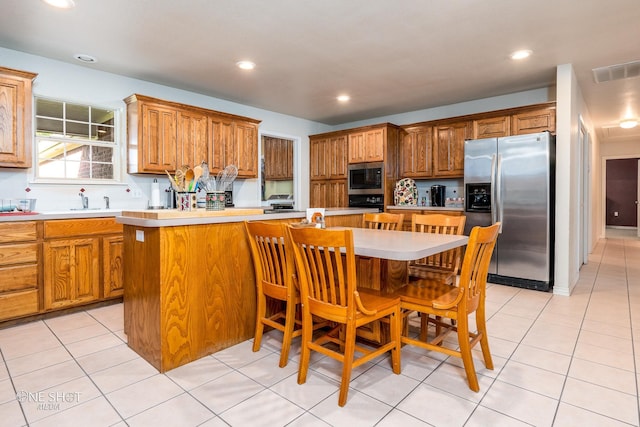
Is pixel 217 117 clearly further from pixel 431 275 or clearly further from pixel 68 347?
pixel 431 275

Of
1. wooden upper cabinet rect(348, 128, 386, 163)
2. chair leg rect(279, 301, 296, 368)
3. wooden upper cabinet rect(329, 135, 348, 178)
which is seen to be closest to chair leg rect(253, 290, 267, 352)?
chair leg rect(279, 301, 296, 368)

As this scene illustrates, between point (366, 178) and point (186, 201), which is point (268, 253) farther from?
point (366, 178)

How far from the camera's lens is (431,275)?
2670mm

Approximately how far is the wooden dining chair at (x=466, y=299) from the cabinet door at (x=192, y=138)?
316 cm

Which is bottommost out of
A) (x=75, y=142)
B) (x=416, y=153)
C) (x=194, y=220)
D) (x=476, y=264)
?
(x=476, y=264)

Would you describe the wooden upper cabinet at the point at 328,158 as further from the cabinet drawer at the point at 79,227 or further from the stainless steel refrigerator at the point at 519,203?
the cabinet drawer at the point at 79,227

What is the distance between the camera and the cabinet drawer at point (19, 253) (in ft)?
9.30

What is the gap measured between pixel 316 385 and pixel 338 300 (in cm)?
50

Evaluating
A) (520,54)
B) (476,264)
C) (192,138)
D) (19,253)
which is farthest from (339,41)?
(19,253)

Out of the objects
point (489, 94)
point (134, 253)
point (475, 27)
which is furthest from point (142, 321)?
point (489, 94)

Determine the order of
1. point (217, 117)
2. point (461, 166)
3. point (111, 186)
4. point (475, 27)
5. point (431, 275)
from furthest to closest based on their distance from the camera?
1. point (461, 166)
2. point (217, 117)
3. point (111, 186)
4. point (475, 27)
5. point (431, 275)

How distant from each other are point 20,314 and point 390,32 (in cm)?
395

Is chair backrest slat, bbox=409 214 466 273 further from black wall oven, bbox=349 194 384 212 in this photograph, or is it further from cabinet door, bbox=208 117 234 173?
cabinet door, bbox=208 117 234 173

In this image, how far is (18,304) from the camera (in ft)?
9.55
